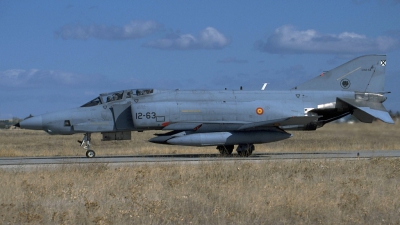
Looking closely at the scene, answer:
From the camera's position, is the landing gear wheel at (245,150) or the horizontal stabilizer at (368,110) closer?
the landing gear wheel at (245,150)

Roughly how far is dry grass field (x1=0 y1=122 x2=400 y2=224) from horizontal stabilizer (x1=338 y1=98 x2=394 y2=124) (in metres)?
6.71

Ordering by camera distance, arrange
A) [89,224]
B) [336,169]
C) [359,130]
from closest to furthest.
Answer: [89,224]
[336,169]
[359,130]

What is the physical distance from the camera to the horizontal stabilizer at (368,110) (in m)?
21.9

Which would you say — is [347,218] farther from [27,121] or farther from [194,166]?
[27,121]

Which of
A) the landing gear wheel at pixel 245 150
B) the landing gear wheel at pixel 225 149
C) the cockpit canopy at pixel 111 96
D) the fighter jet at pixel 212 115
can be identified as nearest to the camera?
the fighter jet at pixel 212 115

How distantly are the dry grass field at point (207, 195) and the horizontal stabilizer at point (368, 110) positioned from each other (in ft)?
22.0

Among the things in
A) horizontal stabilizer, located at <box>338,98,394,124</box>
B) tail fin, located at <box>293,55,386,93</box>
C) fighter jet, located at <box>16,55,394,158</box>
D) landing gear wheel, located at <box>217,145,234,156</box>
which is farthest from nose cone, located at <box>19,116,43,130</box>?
horizontal stabilizer, located at <box>338,98,394,124</box>

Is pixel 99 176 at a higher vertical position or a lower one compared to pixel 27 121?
lower

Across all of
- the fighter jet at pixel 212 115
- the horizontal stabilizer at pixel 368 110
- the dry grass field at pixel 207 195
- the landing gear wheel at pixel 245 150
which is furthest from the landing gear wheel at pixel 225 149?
the dry grass field at pixel 207 195

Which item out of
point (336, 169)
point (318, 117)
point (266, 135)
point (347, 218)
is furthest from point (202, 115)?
point (347, 218)

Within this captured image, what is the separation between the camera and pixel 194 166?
1559cm

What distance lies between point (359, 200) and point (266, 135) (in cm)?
1067

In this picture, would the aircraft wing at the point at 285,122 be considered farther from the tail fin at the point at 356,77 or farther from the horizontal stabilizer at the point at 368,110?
the tail fin at the point at 356,77

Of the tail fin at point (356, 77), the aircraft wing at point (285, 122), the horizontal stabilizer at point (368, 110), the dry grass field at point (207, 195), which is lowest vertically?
the dry grass field at point (207, 195)
